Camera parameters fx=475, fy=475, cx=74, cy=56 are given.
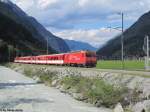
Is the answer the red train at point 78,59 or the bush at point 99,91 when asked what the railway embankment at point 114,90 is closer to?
the bush at point 99,91

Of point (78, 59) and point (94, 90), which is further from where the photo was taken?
point (78, 59)

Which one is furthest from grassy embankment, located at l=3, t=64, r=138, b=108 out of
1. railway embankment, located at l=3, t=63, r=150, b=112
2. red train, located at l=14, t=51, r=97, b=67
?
red train, located at l=14, t=51, r=97, b=67

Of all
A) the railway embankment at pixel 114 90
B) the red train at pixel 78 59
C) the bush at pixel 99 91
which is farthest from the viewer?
the red train at pixel 78 59

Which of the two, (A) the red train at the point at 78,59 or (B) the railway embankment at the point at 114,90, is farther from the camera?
(A) the red train at the point at 78,59

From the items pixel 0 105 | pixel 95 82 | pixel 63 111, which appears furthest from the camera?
pixel 95 82

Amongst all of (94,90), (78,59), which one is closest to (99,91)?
(94,90)

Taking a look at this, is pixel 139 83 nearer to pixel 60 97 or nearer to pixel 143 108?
pixel 143 108

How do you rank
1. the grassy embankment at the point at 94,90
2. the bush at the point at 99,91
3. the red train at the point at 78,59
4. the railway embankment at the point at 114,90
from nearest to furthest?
1. the railway embankment at the point at 114,90
2. the grassy embankment at the point at 94,90
3. the bush at the point at 99,91
4. the red train at the point at 78,59

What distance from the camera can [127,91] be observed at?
32000 millimetres

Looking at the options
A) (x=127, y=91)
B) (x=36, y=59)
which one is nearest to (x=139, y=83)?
(x=127, y=91)

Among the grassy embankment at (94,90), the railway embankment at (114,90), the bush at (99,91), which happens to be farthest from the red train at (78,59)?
the bush at (99,91)

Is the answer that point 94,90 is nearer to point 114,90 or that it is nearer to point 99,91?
point 99,91

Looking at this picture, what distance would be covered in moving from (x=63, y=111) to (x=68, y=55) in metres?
57.6

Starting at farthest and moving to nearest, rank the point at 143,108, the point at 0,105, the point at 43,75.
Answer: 1. the point at 43,75
2. the point at 0,105
3. the point at 143,108
